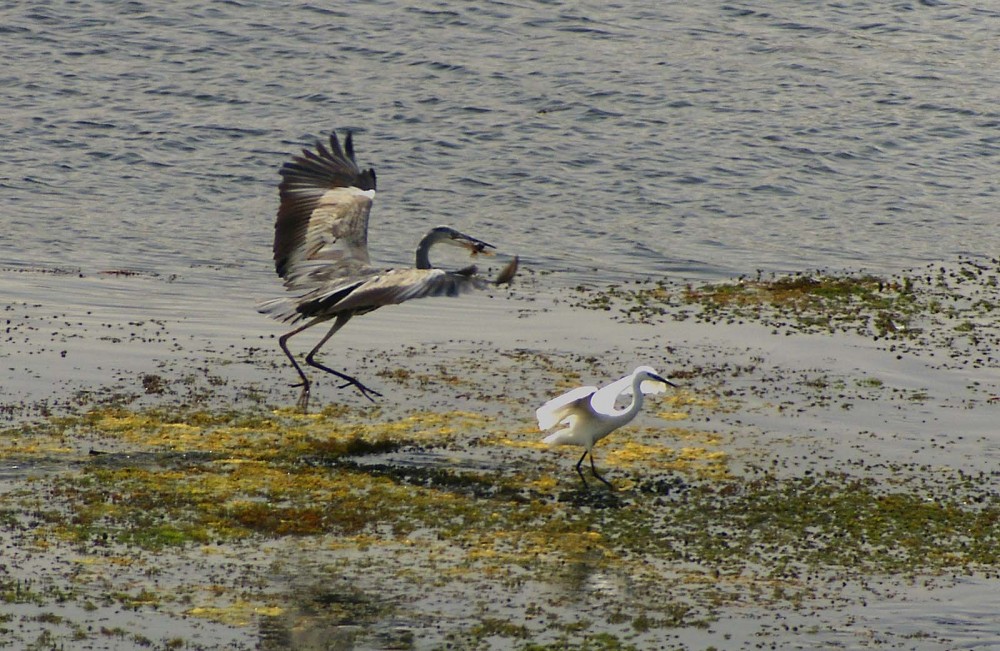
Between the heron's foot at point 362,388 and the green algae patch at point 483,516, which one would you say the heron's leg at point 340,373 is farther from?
the green algae patch at point 483,516

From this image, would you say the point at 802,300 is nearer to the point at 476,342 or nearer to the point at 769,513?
the point at 476,342

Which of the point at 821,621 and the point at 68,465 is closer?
the point at 821,621

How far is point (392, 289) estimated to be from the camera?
10.5 metres

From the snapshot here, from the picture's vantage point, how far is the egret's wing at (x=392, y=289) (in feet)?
33.0

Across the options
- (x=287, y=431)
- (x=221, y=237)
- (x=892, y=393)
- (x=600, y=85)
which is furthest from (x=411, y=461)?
(x=600, y=85)

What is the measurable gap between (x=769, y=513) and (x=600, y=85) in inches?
638

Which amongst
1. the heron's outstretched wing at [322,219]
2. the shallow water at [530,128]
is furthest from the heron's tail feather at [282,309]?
the shallow water at [530,128]

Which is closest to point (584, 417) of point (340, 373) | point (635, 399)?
point (635, 399)

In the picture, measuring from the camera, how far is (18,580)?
767 cm

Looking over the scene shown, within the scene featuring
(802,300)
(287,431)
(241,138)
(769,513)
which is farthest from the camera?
(241,138)

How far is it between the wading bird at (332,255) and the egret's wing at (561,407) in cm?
96

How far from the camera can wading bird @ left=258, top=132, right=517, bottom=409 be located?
1067 centimetres

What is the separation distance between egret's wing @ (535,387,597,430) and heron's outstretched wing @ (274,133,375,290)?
2160mm

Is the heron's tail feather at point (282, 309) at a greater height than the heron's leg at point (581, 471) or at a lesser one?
greater
